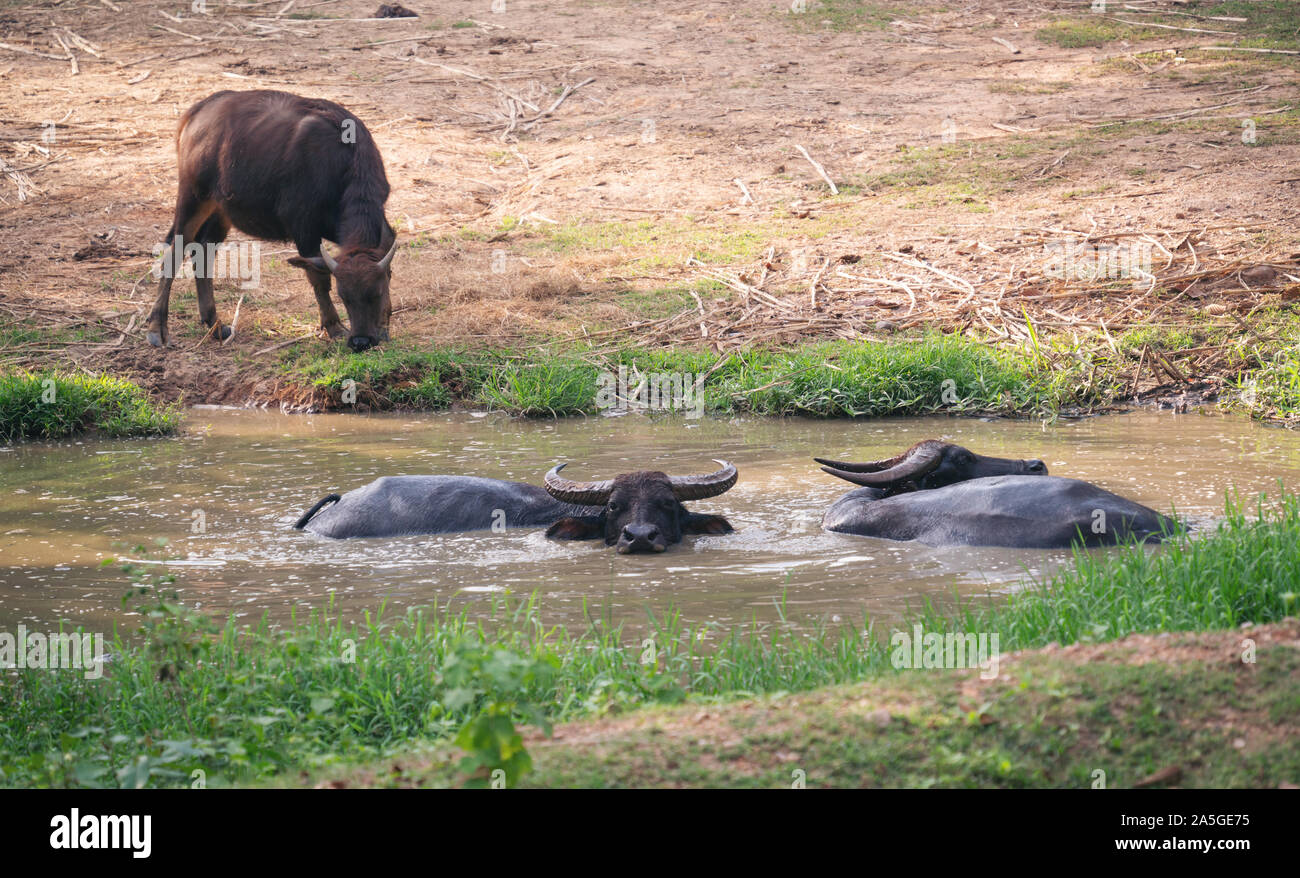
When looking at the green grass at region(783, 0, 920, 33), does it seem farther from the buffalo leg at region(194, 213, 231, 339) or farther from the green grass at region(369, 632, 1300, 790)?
the green grass at region(369, 632, 1300, 790)

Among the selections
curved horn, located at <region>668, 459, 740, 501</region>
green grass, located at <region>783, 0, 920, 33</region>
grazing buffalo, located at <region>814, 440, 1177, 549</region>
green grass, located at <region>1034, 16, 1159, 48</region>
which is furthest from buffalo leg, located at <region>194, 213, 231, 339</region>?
green grass, located at <region>1034, 16, 1159, 48</region>

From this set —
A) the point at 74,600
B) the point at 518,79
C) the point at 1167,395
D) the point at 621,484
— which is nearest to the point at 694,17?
the point at 518,79

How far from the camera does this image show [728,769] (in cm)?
319

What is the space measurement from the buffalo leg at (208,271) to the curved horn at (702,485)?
717cm

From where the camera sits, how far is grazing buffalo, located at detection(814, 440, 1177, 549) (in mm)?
6219

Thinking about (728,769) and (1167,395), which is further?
(1167,395)

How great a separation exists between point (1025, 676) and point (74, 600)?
416 centimetres

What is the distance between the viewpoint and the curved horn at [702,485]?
22.8 feet

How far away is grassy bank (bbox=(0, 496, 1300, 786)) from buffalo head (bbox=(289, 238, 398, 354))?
20.6 ft

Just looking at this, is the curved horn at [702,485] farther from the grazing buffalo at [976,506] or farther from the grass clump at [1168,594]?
the grass clump at [1168,594]
